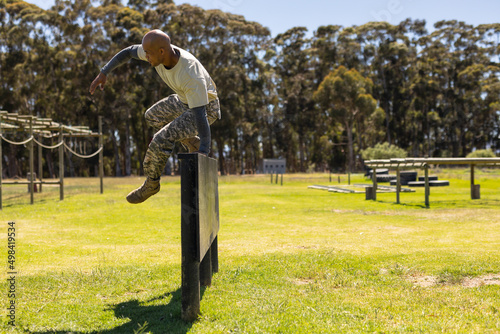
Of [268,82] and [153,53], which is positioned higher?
[268,82]

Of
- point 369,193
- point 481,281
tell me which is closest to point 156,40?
point 481,281

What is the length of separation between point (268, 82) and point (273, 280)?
58.0 meters

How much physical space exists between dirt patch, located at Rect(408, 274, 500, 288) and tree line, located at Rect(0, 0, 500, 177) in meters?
40.9

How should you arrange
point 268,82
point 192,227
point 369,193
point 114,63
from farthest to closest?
point 268,82, point 369,193, point 114,63, point 192,227

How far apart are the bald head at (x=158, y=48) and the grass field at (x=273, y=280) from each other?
2.19m

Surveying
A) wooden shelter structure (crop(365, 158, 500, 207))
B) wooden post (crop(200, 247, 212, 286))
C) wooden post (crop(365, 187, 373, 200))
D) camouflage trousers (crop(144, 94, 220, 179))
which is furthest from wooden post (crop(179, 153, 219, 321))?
wooden post (crop(365, 187, 373, 200))

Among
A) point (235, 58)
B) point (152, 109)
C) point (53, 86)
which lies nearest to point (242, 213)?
point (152, 109)

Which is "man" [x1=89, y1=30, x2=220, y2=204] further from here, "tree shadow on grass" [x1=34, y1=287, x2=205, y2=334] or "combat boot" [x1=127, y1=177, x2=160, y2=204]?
"tree shadow on grass" [x1=34, y1=287, x2=205, y2=334]

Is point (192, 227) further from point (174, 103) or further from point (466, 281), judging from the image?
point (466, 281)

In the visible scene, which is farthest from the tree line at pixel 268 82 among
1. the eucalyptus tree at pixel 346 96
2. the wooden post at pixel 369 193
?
the wooden post at pixel 369 193

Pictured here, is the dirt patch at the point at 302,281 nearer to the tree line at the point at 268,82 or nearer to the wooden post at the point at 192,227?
the wooden post at the point at 192,227

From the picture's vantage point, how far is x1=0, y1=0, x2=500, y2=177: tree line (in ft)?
165

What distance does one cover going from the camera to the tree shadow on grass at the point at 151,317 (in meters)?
3.57

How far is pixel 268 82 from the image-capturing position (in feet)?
202
